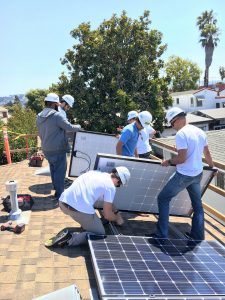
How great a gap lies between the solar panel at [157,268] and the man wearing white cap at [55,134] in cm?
223

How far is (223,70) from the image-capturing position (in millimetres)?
84312

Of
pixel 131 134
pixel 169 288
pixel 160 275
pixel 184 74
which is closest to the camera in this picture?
pixel 169 288

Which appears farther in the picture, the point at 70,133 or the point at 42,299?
the point at 70,133

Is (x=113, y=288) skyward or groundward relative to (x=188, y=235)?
skyward

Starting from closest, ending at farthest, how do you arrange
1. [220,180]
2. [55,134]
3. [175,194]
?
[175,194] < [55,134] < [220,180]

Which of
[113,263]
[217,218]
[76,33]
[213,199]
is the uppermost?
[76,33]

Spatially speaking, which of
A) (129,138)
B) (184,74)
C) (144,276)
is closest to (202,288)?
(144,276)

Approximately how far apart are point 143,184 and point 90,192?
3.76 ft

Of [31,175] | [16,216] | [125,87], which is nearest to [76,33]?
[125,87]

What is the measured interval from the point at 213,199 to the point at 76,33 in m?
16.6

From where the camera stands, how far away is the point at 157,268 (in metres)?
3.68

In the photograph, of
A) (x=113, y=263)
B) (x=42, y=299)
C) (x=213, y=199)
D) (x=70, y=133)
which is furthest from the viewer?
(x=213, y=199)

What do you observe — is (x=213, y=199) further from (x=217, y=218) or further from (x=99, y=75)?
(x=99, y=75)

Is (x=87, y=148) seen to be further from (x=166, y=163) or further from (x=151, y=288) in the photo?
(x=151, y=288)
